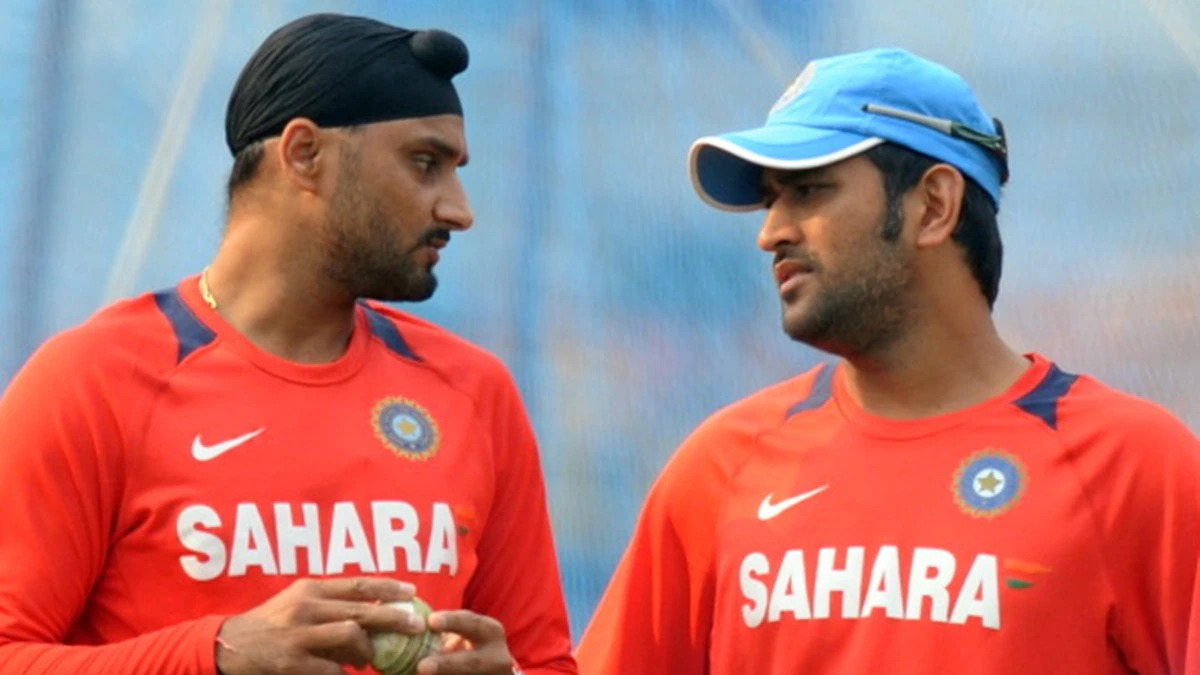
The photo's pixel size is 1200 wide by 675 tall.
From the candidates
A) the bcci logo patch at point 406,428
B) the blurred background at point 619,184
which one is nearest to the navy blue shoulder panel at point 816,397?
the bcci logo patch at point 406,428

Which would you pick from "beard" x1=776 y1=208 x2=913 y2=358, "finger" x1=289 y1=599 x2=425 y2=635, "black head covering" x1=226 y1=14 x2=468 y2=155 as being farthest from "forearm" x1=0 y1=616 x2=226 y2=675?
"beard" x1=776 y1=208 x2=913 y2=358

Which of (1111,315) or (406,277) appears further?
(1111,315)

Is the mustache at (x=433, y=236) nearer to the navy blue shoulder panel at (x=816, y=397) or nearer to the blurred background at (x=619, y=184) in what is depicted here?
the navy blue shoulder panel at (x=816, y=397)

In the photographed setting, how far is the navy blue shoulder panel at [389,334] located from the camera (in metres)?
3.57

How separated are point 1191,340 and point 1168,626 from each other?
4.22 ft

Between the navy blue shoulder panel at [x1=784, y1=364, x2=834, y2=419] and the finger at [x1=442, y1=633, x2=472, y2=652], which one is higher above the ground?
the navy blue shoulder panel at [x1=784, y1=364, x2=834, y2=419]

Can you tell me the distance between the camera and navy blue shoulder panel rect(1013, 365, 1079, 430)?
3.49 metres

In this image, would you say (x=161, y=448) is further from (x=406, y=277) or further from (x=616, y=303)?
(x=616, y=303)

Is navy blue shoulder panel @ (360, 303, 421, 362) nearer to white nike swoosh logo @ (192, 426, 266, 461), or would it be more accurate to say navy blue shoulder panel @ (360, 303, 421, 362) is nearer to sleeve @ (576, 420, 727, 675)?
white nike swoosh logo @ (192, 426, 266, 461)

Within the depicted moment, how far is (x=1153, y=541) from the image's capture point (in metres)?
3.33

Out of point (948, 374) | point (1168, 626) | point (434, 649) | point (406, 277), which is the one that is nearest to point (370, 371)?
point (406, 277)

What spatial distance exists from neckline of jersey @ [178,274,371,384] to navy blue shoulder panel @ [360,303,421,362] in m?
0.07

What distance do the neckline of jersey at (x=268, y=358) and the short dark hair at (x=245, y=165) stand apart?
6.7 inches

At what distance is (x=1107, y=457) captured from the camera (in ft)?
11.2
